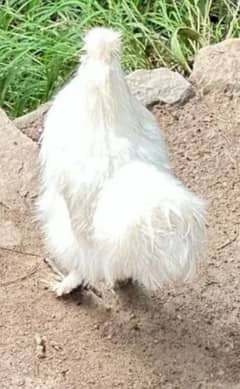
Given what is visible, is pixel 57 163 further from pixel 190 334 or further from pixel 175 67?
pixel 175 67

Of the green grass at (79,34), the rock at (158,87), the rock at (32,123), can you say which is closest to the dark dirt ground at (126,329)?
the rock at (32,123)

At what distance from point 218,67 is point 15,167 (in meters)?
1.02

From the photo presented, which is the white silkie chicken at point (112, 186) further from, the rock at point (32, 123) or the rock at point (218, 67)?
the rock at point (218, 67)

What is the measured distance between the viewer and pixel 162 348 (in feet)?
10.8

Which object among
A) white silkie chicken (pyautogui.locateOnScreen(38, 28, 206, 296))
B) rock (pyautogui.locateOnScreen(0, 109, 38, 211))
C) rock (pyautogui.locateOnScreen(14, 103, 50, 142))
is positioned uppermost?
white silkie chicken (pyautogui.locateOnScreen(38, 28, 206, 296))

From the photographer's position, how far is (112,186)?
9.48ft

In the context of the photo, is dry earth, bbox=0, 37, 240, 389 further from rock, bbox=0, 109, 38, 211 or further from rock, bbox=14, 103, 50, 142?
rock, bbox=14, 103, 50, 142

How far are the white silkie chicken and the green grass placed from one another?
4.74 feet

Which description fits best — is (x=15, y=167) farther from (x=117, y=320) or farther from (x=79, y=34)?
(x=79, y=34)

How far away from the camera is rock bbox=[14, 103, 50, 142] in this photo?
4156mm

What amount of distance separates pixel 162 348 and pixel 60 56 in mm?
1724

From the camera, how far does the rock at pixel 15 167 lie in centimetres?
379

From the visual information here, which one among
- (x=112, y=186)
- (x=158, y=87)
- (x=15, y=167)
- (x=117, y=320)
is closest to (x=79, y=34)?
(x=158, y=87)

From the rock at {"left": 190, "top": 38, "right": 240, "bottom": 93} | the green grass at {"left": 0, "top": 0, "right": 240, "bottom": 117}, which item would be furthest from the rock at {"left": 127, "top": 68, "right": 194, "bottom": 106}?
the green grass at {"left": 0, "top": 0, "right": 240, "bottom": 117}
